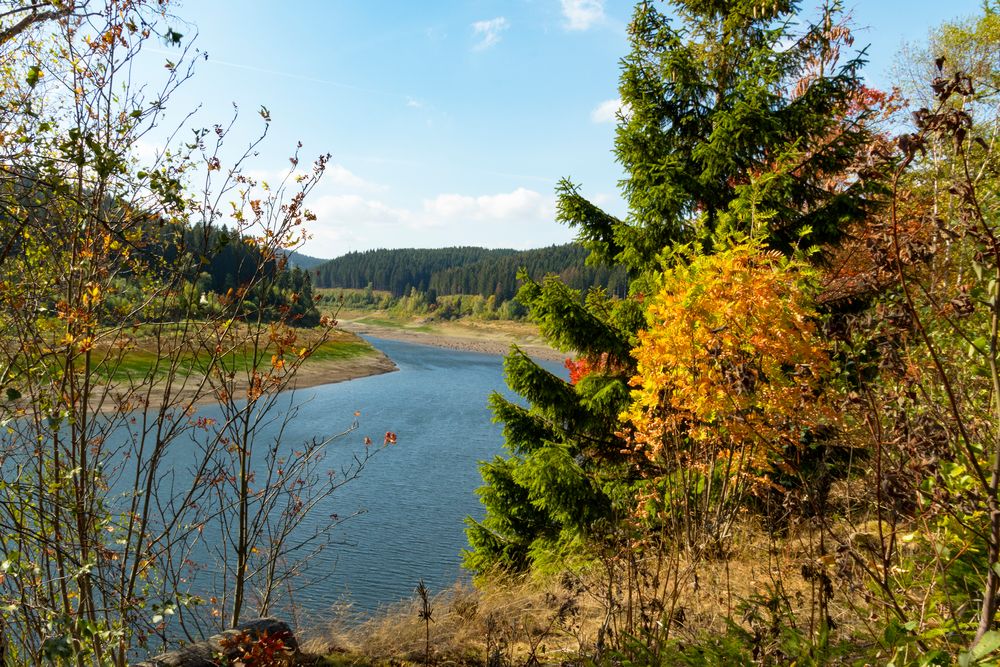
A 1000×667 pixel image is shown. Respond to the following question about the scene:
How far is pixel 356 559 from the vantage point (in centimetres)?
1364

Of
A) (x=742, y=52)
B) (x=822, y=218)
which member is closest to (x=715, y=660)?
(x=822, y=218)

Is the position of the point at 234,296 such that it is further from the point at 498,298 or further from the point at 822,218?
the point at 498,298

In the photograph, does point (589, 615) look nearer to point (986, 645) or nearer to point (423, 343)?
point (986, 645)

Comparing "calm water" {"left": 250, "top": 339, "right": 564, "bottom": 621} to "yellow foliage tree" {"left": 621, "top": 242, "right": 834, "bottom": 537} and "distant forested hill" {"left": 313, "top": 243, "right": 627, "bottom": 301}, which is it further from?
"distant forested hill" {"left": 313, "top": 243, "right": 627, "bottom": 301}

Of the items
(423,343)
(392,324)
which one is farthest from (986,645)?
(392,324)

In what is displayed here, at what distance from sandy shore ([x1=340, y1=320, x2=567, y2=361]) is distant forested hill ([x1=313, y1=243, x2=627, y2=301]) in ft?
39.7

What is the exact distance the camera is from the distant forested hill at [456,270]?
11106 centimetres

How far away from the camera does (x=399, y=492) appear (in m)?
17.9

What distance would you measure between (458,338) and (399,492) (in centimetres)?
7588

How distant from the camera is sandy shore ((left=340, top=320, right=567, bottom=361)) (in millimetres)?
80875

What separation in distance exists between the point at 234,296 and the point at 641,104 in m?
6.44

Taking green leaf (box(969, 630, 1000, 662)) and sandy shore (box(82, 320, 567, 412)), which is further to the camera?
sandy shore (box(82, 320, 567, 412))

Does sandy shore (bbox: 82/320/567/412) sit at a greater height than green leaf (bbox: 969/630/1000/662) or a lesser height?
lesser

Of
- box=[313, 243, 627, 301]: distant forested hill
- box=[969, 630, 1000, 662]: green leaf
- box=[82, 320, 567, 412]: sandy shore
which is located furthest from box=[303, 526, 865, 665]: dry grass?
box=[313, 243, 627, 301]: distant forested hill
